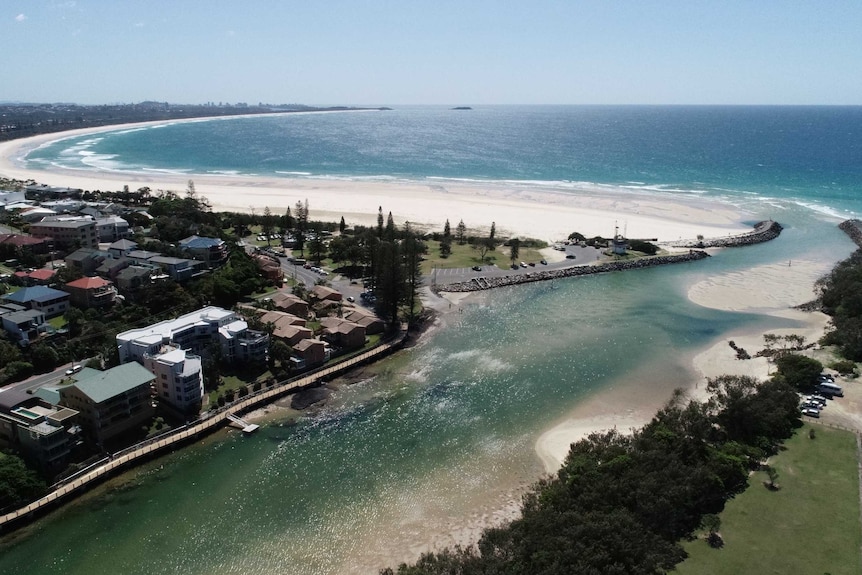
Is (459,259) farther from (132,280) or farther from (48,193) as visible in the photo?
(48,193)

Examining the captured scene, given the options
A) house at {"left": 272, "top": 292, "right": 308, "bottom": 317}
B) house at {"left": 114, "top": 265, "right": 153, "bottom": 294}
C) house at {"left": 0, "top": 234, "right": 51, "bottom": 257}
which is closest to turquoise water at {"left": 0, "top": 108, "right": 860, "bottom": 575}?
house at {"left": 272, "top": 292, "right": 308, "bottom": 317}

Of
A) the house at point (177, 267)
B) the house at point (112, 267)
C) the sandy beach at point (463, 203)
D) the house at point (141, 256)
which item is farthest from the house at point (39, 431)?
the sandy beach at point (463, 203)

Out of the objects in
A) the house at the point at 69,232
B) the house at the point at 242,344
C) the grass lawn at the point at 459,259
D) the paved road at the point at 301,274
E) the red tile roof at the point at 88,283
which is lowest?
the house at the point at 242,344

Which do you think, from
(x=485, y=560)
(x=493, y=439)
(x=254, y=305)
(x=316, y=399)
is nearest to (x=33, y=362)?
(x=254, y=305)

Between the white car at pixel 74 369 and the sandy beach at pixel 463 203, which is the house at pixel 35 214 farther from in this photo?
the white car at pixel 74 369

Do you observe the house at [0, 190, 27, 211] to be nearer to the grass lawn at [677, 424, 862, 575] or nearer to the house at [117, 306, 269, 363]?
the house at [117, 306, 269, 363]
